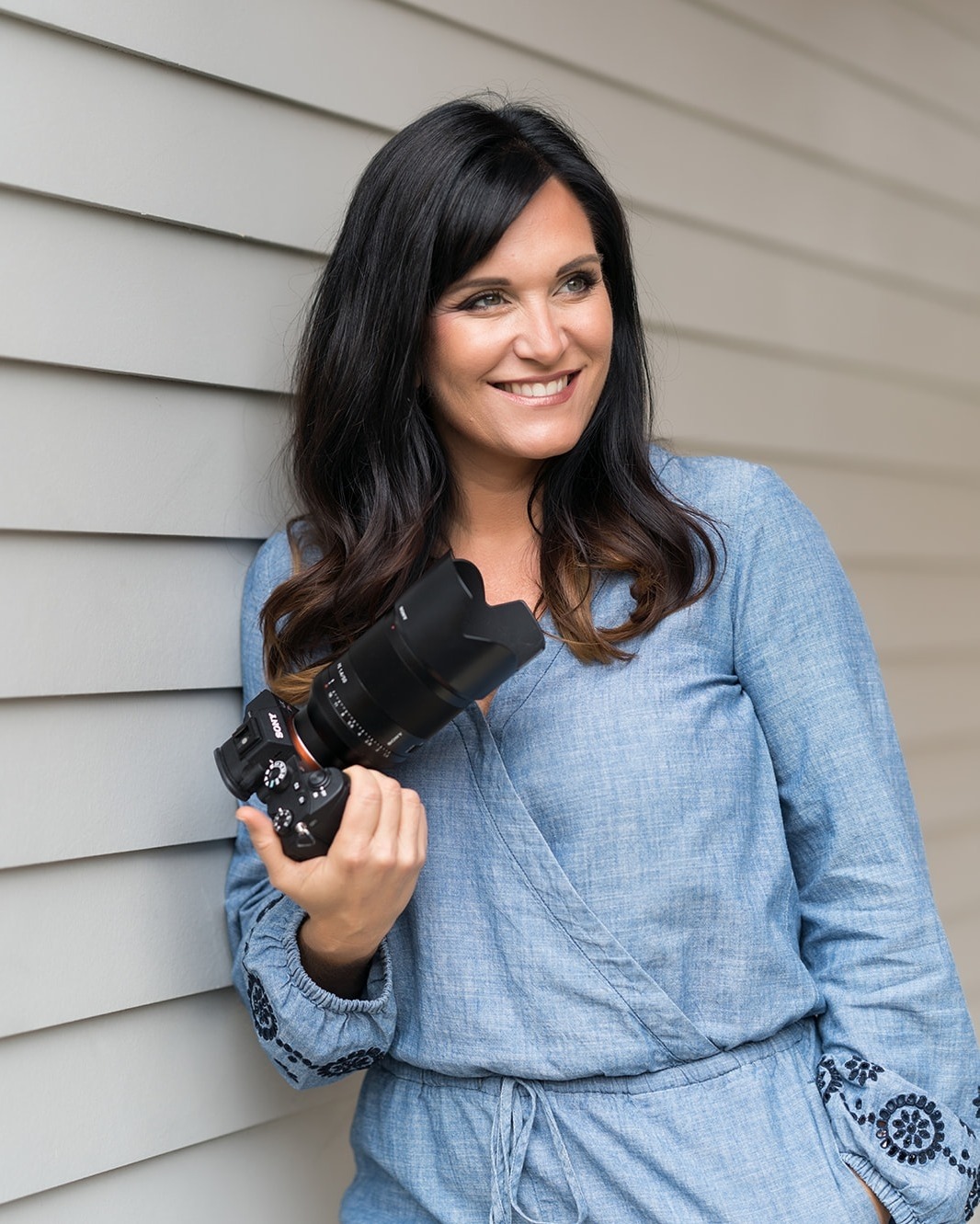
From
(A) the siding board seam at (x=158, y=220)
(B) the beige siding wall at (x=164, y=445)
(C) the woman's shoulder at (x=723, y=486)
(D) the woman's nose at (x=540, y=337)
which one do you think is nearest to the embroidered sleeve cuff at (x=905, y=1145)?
(C) the woman's shoulder at (x=723, y=486)

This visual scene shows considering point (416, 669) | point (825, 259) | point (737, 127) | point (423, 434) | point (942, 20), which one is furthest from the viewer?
point (942, 20)

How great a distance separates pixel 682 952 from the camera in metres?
1.35

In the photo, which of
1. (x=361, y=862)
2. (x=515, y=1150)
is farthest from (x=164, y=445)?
(x=515, y=1150)

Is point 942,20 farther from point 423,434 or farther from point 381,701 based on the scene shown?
point 381,701

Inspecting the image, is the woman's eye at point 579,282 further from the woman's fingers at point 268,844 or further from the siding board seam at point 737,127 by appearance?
the woman's fingers at point 268,844

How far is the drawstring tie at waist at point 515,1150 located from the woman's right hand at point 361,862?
228mm

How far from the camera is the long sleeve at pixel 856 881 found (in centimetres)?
131

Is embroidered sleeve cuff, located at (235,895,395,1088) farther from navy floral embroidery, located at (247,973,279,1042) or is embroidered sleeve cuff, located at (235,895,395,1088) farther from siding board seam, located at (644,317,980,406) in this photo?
siding board seam, located at (644,317,980,406)

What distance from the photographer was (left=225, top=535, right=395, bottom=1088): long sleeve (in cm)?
140

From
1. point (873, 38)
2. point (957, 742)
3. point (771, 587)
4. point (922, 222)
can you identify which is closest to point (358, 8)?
point (771, 587)

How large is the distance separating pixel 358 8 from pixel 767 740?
3.39 ft

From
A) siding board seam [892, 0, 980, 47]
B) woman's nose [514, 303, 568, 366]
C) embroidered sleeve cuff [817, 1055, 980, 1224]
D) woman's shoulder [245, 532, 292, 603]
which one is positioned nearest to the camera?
embroidered sleeve cuff [817, 1055, 980, 1224]

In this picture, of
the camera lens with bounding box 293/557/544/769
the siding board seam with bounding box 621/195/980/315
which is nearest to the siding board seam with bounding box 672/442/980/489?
the siding board seam with bounding box 621/195/980/315

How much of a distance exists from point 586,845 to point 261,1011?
400 millimetres
